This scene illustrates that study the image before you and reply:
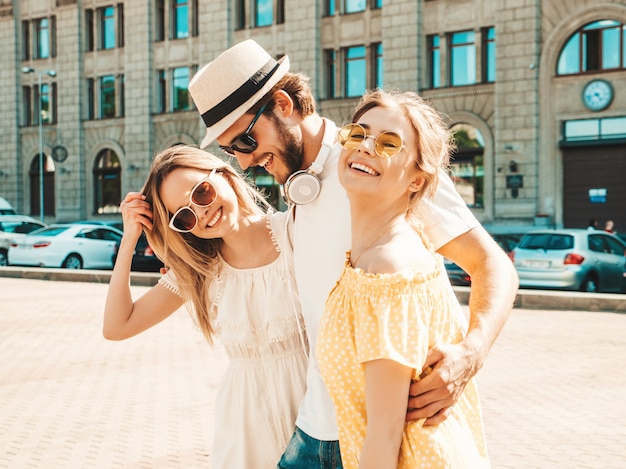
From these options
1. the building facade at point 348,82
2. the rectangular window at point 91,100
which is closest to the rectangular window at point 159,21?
the building facade at point 348,82

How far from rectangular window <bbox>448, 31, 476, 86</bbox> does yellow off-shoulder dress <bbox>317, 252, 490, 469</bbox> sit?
30154mm

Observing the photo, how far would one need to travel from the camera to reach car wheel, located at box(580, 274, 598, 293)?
1736cm

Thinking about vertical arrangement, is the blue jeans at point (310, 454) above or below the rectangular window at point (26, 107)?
below

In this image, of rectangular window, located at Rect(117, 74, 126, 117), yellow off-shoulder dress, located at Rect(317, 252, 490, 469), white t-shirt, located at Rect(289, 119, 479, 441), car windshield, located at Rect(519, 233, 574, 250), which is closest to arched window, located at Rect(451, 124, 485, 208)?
car windshield, located at Rect(519, 233, 574, 250)

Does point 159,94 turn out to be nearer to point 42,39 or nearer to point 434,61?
point 42,39

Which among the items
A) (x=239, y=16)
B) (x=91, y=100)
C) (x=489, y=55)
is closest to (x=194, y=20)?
(x=239, y=16)

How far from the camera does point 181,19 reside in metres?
39.1

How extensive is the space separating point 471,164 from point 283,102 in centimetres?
2923

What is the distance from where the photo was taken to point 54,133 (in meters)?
42.5

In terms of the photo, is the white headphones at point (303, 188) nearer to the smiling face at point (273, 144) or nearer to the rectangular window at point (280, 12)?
the smiling face at point (273, 144)

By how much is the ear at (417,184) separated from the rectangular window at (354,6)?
108 ft

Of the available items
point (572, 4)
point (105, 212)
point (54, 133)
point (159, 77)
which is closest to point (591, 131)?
point (572, 4)

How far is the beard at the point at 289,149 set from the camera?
8.32 ft

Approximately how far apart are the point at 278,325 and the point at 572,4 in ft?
95.0
